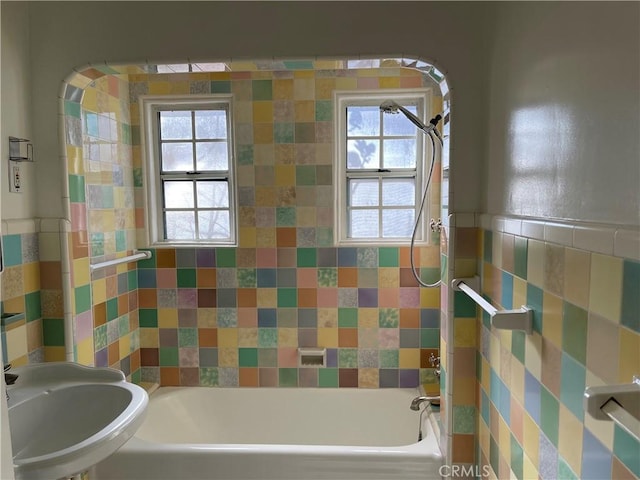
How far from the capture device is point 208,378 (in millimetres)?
2707

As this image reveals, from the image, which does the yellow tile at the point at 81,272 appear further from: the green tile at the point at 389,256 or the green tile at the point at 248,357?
the green tile at the point at 389,256

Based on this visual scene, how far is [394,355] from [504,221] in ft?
4.82

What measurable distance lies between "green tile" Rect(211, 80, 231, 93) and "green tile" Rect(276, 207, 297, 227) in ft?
2.48

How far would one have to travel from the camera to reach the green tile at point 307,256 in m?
2.60

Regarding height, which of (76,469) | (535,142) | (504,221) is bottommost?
(76,469)

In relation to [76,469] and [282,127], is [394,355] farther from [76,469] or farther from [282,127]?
[76,469]

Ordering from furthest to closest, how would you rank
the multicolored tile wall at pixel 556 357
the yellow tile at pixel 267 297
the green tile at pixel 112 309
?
the yellow tile at pixel 267 297
the green tile at pixel 112 309
the multicolored tile wall at pixel 556 357

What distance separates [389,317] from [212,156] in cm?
145

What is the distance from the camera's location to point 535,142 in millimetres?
1163

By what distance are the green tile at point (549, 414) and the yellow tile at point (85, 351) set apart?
5.59 feet

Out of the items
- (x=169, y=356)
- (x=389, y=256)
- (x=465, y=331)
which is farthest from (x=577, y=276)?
(x=169, y=356)

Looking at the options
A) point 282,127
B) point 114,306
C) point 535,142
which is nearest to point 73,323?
point 114,306

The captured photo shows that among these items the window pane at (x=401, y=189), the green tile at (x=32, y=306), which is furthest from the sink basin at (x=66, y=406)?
the window pane at (x=401, y=189)

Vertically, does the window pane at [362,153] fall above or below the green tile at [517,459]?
above
